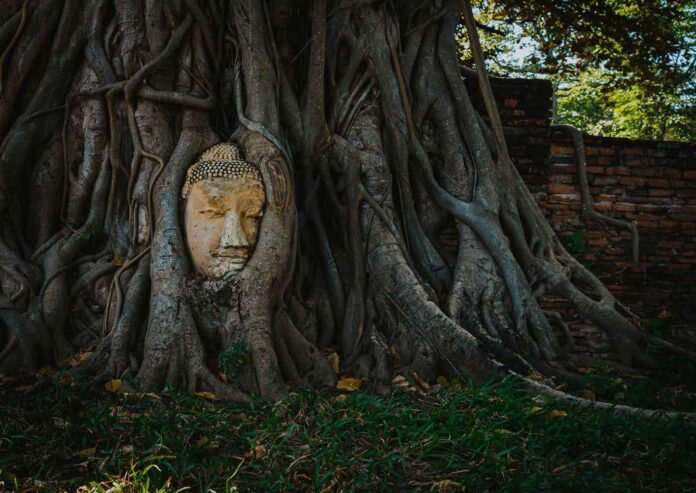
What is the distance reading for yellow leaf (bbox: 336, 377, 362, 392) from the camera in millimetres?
3824

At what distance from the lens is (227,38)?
15.4 feet

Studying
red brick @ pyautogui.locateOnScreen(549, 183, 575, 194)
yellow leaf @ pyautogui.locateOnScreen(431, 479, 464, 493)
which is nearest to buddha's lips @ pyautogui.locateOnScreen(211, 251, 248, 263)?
yellow leaf @ pyautogui.locateOnScreen(431, 479, 464, 493)

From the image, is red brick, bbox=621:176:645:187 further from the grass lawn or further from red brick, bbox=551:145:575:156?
the grass lawn

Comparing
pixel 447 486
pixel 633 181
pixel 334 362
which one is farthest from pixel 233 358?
pixel 633 181

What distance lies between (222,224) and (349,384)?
45.4 inches

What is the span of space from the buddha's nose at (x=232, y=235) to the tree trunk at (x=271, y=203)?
11 centimetres

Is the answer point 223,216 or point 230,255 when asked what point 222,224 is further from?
point 230,255

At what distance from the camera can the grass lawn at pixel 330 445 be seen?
254cm

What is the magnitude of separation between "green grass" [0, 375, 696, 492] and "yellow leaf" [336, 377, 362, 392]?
35cm

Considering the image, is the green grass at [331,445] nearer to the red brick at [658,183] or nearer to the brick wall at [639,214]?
the brick wall at [639,214]

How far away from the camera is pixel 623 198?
6.55m

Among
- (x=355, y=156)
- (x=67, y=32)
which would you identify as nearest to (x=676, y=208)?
(x=355, y=156)

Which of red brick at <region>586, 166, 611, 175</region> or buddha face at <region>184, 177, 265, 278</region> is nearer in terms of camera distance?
buddha face at <region>184, 177, 265, 278</region>

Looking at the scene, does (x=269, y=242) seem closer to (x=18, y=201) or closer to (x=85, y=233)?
(x=85, y=233)
